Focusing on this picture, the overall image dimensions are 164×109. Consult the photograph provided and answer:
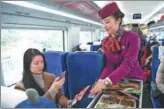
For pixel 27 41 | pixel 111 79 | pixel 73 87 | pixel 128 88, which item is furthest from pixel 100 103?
pixel 73 87

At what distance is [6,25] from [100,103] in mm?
1080

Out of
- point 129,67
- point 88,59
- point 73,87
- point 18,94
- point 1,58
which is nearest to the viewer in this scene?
point 18,94

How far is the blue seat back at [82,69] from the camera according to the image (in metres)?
2.18

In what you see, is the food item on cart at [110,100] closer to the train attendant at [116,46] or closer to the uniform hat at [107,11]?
the train attendant at [116,46]

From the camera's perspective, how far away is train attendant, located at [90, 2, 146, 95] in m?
1.55

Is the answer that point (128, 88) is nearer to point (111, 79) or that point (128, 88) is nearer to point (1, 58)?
point (111, 79)

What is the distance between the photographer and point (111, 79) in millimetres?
1530

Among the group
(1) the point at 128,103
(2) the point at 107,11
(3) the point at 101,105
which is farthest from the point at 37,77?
(2) the point at 107,11

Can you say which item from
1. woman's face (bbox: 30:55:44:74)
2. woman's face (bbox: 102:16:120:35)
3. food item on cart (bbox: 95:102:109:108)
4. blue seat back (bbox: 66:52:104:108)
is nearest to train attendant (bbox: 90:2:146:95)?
woman's face (bbox: 102:16:120:35)

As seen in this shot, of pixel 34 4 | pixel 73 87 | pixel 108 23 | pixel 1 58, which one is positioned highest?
pixel 34 4

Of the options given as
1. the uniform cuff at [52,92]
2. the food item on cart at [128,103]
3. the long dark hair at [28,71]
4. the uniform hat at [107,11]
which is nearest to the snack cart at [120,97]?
the food item on cart at [128,103]

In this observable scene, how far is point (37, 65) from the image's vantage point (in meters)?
1.12

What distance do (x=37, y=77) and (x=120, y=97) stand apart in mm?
630

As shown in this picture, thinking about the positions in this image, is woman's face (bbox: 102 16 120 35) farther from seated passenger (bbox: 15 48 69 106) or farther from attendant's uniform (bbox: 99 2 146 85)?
seated passenger (bbox: 15 48 69 106)
